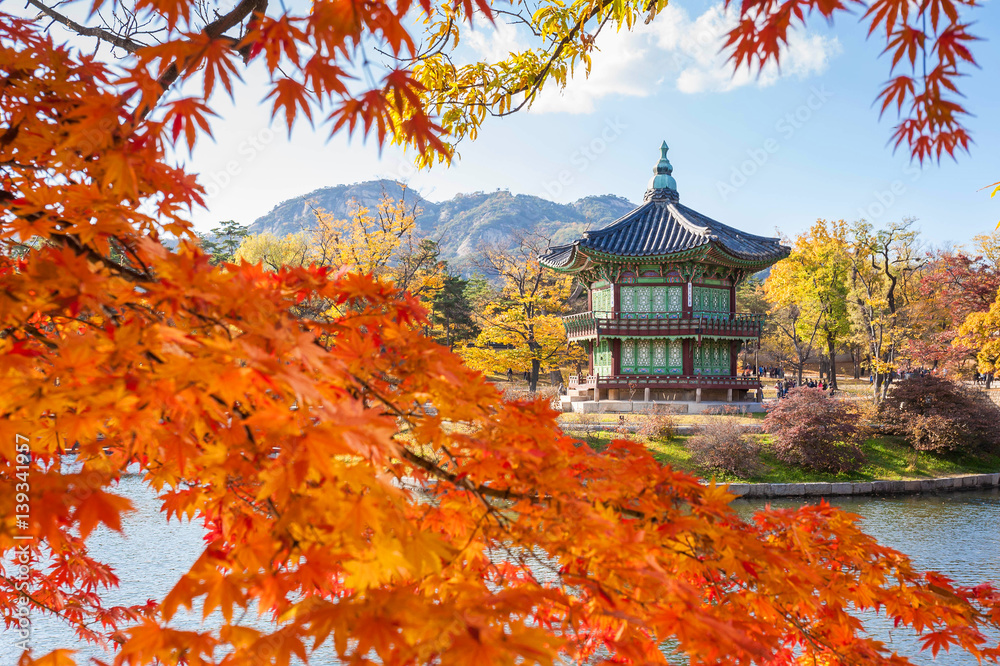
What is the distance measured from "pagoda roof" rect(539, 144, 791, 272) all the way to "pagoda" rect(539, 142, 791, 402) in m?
0.04

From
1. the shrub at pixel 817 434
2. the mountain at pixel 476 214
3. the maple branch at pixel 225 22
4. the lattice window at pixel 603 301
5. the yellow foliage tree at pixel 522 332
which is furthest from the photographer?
the mountain at pixel 476 214

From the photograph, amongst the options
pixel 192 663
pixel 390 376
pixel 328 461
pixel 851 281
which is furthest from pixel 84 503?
pixel 851 281

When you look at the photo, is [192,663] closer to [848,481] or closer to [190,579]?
[190,579]

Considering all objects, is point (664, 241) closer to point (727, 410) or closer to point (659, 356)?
point (659, 356)

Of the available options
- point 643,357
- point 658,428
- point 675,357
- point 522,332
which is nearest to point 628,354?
point 643,357

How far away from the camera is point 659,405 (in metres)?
17.5

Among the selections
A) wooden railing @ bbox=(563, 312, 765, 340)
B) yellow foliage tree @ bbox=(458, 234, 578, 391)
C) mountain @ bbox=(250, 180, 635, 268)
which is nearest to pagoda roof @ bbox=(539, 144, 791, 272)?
yellow foliage tree @ bbox=(458, 234, 578, 391)

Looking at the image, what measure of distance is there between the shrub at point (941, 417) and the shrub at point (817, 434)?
74.5 inches

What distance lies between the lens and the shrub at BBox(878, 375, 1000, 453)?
46.4ft

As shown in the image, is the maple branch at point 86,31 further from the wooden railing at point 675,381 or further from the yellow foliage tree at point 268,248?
the yellow foliage tree at point 268,248

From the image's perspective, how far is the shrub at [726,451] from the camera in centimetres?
1294

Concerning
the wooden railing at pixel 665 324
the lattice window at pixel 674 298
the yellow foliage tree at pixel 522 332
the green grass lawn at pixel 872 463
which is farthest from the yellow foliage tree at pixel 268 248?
the green grass lawn at pixel 872 463

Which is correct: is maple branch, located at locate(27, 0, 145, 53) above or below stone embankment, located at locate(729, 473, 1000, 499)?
above

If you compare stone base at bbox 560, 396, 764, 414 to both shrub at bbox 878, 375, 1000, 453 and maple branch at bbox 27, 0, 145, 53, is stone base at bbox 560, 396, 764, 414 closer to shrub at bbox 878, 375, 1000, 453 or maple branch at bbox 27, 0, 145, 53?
shrub at bbox 878, 375, 1000, 453
